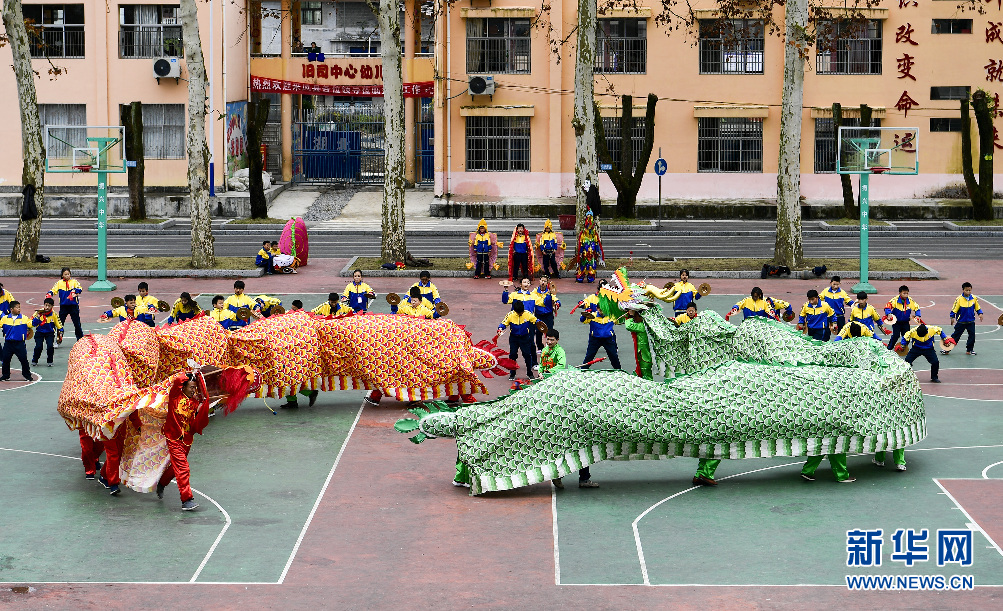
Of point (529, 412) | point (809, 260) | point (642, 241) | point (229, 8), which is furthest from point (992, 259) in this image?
point (229, 8)

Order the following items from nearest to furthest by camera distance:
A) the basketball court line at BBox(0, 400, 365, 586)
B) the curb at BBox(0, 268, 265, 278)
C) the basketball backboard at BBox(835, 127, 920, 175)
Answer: the basketball court line at BBox(0, 400, 365, 586)
the basketball backboard at BBox(835, 127, 920, 175)
the curb at BBox(0, 268, 265, 278)

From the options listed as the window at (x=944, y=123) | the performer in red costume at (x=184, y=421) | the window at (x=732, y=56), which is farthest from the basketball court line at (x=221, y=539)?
the window at (x=944, y=123)

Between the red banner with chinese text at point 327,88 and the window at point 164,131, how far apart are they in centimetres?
340

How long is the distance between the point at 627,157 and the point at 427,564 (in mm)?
34655

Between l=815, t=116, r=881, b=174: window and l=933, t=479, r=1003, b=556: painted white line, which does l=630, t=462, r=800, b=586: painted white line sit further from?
l=815, t=116, r=881, b=174: window

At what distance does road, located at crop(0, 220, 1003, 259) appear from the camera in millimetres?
37938

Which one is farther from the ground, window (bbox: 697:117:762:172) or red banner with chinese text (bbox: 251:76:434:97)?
red banner with chinese text (bbox: 251:76:434:97)

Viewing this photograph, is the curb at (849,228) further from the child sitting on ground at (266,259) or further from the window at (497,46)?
the child sitting on ground at (266,259)

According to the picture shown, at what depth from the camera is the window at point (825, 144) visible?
1933 inches

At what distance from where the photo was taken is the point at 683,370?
18.0 meters

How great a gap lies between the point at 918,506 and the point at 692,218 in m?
33.4

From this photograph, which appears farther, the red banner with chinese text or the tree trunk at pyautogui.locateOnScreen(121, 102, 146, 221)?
the red banner with chinese text

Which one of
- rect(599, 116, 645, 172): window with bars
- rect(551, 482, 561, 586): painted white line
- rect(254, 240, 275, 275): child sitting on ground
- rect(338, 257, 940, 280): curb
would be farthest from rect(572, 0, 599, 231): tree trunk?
rect(551, 482, 561, 586): painted white line

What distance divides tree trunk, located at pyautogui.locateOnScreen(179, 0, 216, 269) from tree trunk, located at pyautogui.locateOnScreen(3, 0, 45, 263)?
3812 mm
